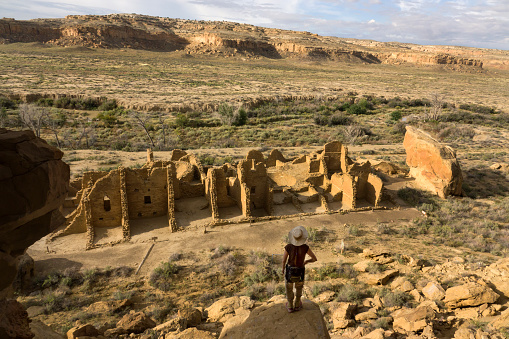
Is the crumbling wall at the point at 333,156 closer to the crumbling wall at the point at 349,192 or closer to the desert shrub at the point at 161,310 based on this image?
the crumbling wall at the point at 349,192

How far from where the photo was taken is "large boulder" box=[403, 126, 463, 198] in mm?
20609

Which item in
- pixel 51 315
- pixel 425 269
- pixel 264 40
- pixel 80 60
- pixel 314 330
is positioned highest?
pixel 264 40

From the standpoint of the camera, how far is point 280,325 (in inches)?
239

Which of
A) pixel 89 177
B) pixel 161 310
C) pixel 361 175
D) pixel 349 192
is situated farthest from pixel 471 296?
pixel 89 177

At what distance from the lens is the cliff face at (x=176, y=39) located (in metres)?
97.0

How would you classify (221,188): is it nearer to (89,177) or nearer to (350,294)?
(89,177)

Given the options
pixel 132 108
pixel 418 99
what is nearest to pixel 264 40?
pixel 418 99

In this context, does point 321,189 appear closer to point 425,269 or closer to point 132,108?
point 425,269

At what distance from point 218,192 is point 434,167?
15.3 m

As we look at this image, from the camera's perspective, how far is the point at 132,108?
42.8 m

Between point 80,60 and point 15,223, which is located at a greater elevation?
point 80,60

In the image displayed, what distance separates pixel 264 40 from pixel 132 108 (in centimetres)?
9402

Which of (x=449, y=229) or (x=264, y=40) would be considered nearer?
(x=449, y=229)

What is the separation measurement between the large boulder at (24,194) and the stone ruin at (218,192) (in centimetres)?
924
